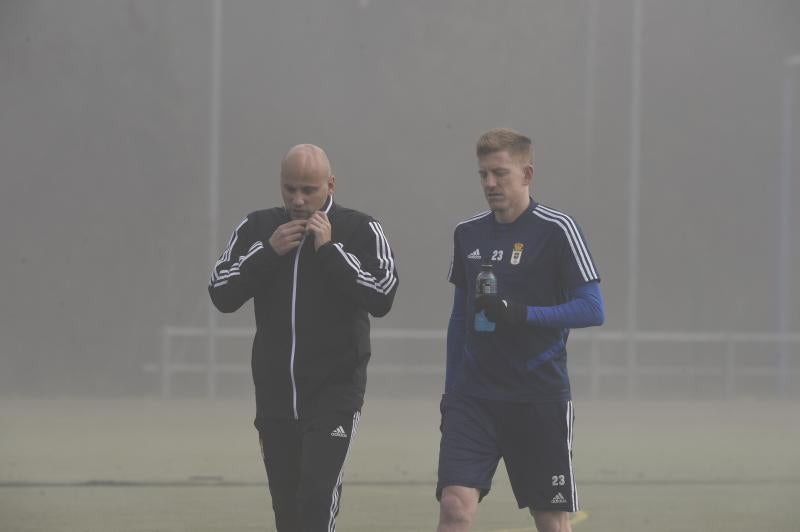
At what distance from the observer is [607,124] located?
13.2 meters

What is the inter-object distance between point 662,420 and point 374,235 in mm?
8452

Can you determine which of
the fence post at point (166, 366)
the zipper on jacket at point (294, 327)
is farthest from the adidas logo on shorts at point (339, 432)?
the fence post at point (166, 366)

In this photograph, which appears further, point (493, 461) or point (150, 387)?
point (150, 387)

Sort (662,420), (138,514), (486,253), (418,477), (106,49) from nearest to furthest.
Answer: (486,253)
(138,514)
(418,477)
(106,49)
(662,420)

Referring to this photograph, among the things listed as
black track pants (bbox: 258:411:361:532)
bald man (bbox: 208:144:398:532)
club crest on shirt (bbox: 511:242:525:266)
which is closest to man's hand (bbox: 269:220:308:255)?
bald man (bbox: 208:144:398:532)

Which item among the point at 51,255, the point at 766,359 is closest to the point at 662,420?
the point at 766,359

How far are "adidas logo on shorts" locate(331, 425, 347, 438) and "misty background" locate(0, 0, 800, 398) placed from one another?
7.52 m

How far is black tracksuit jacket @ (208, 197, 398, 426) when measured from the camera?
4.68 metres

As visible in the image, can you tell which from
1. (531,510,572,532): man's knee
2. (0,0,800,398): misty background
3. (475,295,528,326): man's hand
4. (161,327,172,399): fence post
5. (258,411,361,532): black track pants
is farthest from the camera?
(161,327,172,399): fence post

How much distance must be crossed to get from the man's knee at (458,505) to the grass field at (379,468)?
8.31ft

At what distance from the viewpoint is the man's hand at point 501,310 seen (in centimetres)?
450

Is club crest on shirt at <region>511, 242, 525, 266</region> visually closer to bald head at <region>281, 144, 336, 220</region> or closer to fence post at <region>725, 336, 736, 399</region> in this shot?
bald head at <region>281, 144, 336, 220</region>

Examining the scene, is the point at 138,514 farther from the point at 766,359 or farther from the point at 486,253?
the point at 766,359

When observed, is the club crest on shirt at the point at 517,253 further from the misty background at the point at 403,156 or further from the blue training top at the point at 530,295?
the misty background at the point at 403,156
